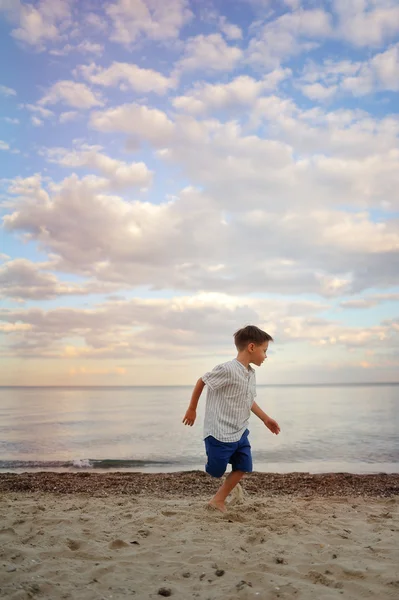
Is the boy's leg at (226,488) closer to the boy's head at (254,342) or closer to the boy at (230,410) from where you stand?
the boy at (230,410)

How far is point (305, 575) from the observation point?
348 centimetres

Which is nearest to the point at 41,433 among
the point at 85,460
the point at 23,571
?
the point at 85,460

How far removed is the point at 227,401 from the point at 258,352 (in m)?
0.68

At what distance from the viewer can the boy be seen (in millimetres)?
5281

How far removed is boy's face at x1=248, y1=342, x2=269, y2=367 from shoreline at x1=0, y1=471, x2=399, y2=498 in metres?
2.54

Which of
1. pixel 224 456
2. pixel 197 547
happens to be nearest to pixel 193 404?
pixel 224 456

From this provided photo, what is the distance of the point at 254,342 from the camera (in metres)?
5.58

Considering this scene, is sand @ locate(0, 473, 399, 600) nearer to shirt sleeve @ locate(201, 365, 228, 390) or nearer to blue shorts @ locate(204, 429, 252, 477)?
blue shorts @ locate(204, 429, 252, 477)

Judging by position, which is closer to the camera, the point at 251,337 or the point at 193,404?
the point at 193,404

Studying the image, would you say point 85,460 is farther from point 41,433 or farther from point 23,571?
point 23,571

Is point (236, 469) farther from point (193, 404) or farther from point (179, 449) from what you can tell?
point (179, 449)

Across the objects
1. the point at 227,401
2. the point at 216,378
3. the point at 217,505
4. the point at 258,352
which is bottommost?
the point at 217,505

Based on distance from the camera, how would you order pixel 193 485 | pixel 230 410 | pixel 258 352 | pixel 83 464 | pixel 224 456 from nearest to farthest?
pixel 224 456
pixel 230 410
pixel 258 352
pixel 193 485
pixel 83 464

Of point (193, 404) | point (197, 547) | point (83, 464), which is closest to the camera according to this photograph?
point (197, 547)
